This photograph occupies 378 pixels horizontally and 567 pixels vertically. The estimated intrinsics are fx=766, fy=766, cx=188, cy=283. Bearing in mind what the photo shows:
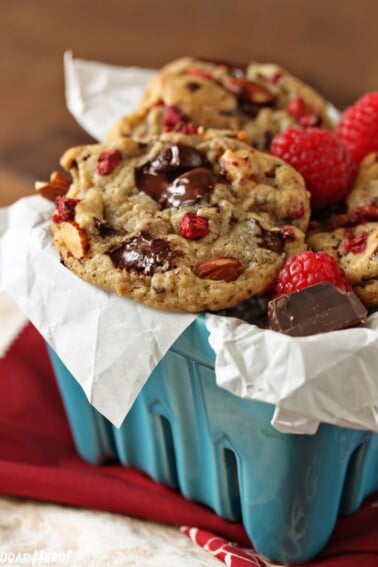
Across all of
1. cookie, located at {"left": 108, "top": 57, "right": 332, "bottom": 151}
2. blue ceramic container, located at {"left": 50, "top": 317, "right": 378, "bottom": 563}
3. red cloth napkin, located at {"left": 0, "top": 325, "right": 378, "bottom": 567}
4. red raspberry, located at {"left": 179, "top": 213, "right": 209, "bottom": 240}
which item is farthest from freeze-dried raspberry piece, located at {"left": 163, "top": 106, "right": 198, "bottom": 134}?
red cloth napkin, located at {"left": 0, "top": 325, "right": 378, "bottom": 567}

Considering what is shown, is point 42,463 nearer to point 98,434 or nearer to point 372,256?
point 98,434

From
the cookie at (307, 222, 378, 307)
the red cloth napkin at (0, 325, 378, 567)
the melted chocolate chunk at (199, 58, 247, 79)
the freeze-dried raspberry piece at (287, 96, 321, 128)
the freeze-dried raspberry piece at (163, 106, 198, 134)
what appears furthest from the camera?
the melted chocolate chunk at (199, 58, 247, 79)

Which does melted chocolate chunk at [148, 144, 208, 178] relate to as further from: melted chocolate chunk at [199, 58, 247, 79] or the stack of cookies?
melted chocolate chunk at [199, 58, 247, 79]

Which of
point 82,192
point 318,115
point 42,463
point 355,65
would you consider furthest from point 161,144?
point 355,65

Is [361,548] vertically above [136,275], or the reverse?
[136,275]

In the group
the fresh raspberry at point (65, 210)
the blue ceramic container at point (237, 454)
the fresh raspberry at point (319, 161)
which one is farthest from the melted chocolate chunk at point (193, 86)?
the blue ceramic container at point (237, 454)
